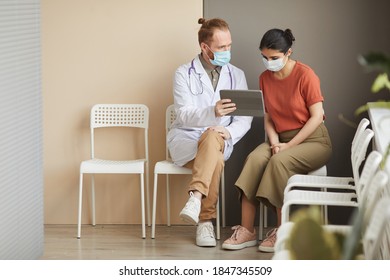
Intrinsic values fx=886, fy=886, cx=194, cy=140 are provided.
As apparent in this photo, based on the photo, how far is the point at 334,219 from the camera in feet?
18.6

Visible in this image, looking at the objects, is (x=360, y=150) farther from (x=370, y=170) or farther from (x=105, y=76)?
(x=105, y=76)

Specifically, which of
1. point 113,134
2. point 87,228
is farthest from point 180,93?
point 87,228

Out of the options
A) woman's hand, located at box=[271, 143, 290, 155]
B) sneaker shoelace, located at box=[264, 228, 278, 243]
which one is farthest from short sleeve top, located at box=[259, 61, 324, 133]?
sneaker shoelace, located at box=[264, 228, 278, 243]

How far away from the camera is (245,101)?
199 inches

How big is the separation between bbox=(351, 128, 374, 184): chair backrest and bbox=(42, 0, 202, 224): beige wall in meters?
1.93

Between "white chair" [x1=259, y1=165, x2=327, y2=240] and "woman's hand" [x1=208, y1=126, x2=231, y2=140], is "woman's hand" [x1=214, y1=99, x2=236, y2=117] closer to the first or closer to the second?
"woman's hand" [x1=208, y1=126, x2=231, y2=140]

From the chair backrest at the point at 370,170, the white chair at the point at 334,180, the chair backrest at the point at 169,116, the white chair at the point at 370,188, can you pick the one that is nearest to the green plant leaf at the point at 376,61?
the white chair at the point at 370,188

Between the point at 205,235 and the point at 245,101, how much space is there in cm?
83

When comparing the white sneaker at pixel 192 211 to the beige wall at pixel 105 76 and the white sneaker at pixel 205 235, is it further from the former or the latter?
the beige wall at pixel 105 76

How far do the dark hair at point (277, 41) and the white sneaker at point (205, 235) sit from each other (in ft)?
3.66

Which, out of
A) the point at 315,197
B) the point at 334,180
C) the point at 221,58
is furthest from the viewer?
the point at 221,58

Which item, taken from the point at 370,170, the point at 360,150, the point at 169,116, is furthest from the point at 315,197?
the point at 169,116

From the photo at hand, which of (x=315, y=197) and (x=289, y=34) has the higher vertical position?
(x=289, y=34)

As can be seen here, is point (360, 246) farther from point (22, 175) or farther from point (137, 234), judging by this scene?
point (137, 234)
